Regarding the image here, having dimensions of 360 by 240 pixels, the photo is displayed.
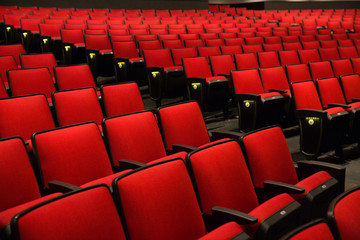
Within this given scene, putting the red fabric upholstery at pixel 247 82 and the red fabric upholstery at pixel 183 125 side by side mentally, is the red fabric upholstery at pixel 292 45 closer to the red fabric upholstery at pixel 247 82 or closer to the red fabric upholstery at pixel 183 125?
the red fabric upholstery at pixel 247 82

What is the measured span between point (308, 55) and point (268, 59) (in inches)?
5.7

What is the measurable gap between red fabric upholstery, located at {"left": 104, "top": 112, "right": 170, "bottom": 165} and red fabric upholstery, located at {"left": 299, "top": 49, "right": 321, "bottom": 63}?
0.65 meters

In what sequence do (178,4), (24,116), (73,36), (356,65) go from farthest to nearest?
(178,4) → (73,36) → (356,65) → (24,116)

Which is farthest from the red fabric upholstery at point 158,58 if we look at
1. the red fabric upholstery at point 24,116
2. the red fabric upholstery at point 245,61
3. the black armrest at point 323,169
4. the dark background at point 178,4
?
the dark background at point 178,4

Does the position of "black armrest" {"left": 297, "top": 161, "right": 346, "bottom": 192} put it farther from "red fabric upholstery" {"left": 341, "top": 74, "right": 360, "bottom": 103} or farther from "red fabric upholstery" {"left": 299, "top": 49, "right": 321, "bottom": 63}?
"red fabric upholstery" {"left": 299, "top": 49, "right": 321, "bottom": 63}

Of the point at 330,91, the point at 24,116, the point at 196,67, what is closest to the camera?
the point at 24,116

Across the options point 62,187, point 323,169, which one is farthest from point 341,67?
point 62,187

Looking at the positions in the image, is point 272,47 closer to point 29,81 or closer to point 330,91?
point 330,91

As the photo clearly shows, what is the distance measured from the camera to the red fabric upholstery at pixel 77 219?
0.62 feet

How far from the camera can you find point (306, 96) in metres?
0.60

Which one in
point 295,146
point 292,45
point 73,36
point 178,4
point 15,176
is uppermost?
point 178,4

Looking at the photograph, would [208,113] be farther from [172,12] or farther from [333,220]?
[172,12]

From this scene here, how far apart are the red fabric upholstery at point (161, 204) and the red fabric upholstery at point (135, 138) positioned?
0.41 ft

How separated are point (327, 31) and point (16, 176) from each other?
1381 mm
